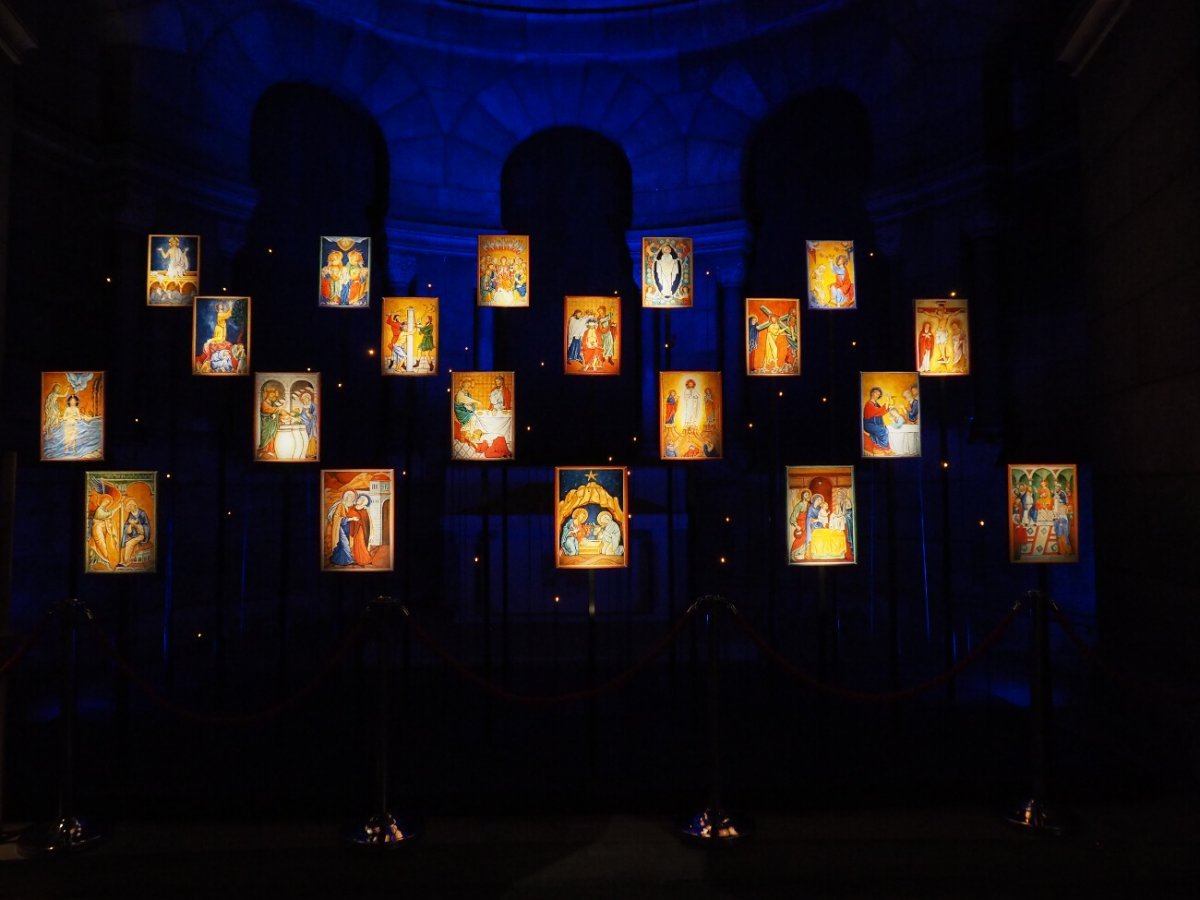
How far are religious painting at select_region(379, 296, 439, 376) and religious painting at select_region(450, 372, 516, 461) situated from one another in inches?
14.0

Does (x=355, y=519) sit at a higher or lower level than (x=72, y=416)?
lower

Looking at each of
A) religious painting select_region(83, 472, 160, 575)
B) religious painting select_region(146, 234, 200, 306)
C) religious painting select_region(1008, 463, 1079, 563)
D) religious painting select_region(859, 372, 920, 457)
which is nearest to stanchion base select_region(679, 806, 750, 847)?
religious painting select_region(1008, 463, 1079, 563)

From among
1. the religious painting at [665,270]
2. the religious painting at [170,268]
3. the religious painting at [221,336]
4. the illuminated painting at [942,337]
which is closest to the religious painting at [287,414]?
the religious painting at [221,336]

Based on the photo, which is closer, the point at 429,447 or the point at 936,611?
the point at 936,611

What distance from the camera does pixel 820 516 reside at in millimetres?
5242

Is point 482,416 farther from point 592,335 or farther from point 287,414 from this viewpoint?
point 287,414

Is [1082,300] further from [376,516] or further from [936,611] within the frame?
[376,516]

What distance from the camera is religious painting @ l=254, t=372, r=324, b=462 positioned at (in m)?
5.46

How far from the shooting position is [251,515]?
8539mm

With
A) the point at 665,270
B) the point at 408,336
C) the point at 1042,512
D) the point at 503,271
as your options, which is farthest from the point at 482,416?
the point at 1042,512

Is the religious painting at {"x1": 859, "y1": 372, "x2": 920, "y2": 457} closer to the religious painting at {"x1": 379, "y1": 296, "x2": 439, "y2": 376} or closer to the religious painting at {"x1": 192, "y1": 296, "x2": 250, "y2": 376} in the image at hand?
the religious painting at {"x1": 379, "y1": 296, "x2": 439, "y2": 376}

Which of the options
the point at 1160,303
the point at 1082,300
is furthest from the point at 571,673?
the point at 1082,300

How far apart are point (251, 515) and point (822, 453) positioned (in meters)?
6.57

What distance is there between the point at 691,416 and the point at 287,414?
9.40 ft
